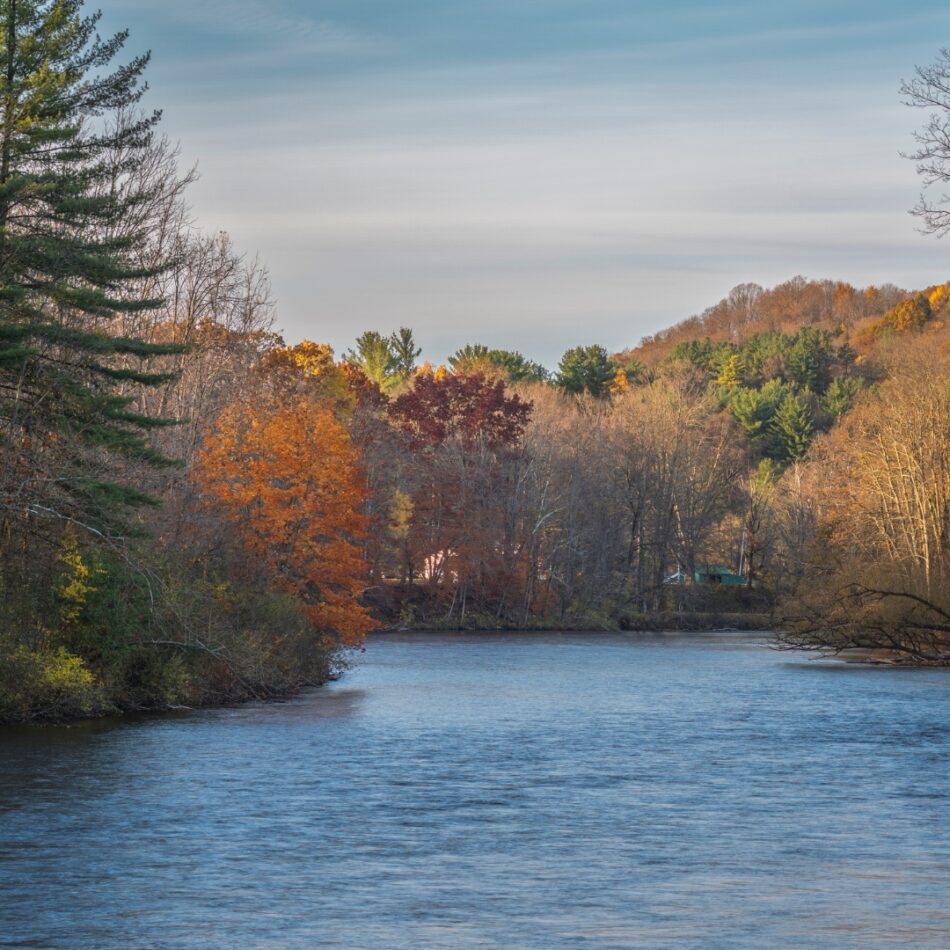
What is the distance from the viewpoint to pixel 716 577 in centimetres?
11375


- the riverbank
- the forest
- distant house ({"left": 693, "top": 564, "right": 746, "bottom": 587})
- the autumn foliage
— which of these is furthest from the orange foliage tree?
distant house ({"left": 693, "top": 564, "right": 746, "bottom": 587})

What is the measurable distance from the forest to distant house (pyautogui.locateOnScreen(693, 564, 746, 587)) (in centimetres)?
48

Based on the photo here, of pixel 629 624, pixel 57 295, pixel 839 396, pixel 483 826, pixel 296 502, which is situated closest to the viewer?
pixel 483 826

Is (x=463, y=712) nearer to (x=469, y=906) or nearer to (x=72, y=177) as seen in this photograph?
(x=72, y=177)

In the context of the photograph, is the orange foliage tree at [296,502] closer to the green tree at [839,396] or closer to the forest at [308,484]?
the forest at [308,484]

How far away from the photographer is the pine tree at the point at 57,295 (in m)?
36.0

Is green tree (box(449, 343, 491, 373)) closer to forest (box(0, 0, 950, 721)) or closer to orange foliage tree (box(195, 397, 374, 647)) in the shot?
forest (box(0, 0, 950, 721))

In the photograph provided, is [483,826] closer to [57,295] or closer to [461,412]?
[57,295]

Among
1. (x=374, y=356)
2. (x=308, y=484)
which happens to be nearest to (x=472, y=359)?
(x=374, y=356)

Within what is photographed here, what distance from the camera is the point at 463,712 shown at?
140 feet

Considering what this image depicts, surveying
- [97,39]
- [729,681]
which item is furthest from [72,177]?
[729,681]

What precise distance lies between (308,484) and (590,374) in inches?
3136

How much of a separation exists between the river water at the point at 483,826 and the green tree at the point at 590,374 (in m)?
85.3

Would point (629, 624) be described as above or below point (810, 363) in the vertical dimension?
below
